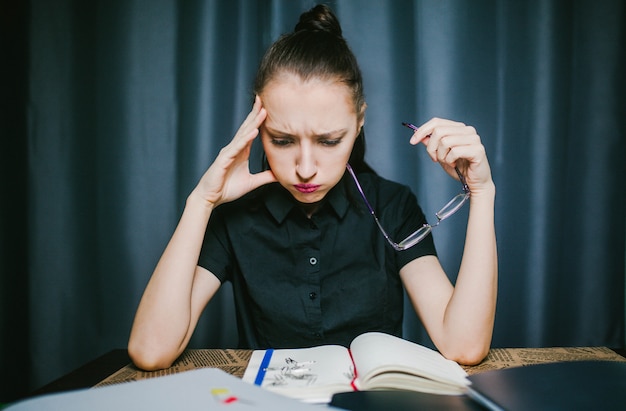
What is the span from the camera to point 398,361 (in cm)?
63

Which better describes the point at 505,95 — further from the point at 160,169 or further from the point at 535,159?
the point at 160,169

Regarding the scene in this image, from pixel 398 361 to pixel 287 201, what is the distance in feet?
1.77

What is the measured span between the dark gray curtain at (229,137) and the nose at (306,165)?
0.55m

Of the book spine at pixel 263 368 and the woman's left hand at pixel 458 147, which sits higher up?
the woman's left hand at pixel 458 147

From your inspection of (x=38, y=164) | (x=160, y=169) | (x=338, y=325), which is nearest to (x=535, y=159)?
(x=338, y=325)

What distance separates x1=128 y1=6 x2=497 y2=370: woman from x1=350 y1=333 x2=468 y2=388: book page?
0.13 m

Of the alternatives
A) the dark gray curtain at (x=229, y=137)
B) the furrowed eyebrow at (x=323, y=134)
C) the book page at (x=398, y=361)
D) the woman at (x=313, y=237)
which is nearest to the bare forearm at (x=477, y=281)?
the woman at (x=313, y=237)

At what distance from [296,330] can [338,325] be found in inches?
3.5

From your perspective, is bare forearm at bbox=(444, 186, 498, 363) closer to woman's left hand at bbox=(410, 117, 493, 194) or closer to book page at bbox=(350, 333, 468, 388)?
woman's left hand at bbox=(410, 117, 493, 194)

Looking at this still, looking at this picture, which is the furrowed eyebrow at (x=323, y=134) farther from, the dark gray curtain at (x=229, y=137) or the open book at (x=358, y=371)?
the dark gray curtain at (x=229, y=137)

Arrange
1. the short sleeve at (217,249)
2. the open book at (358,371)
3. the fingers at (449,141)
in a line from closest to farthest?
the open book at (358,371) → the fingers at (449,141) → the short sleeve at (217,249)

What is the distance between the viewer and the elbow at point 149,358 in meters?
0.80

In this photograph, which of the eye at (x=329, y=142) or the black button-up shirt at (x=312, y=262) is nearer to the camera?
the eye at (x=329, y=142)

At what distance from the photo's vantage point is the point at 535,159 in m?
1.42
